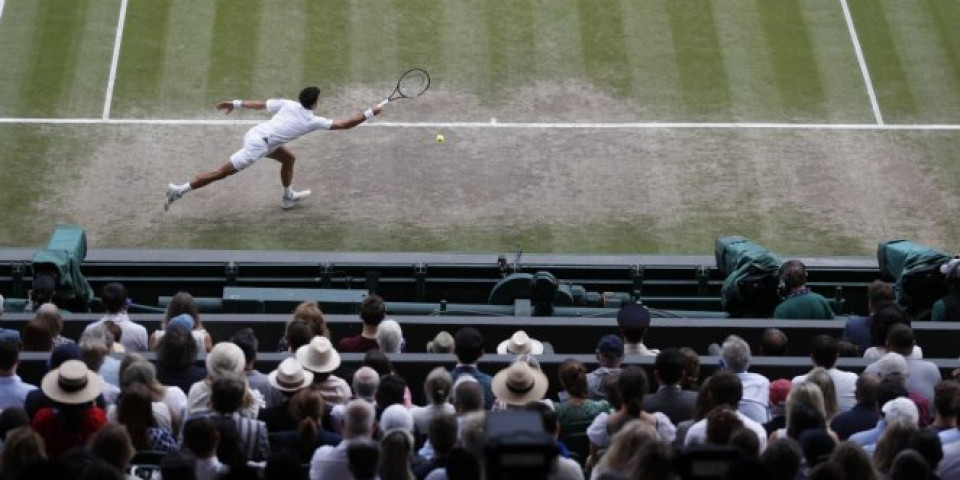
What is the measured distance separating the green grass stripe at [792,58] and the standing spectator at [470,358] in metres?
11.2

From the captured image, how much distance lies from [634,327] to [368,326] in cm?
211

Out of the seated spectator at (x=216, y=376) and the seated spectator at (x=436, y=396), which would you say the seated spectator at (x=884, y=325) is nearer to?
the seated spectator at (x=436, y=396)

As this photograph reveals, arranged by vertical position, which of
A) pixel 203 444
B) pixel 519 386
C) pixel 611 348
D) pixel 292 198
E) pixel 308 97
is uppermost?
pixel 308 97

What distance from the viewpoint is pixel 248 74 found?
2291 centimetres

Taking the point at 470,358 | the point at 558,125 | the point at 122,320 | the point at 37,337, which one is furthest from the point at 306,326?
the point at 558,125

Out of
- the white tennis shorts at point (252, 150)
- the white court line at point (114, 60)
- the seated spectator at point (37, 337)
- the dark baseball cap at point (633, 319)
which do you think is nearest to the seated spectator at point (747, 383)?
the dark baseball cap at point (633, 319)

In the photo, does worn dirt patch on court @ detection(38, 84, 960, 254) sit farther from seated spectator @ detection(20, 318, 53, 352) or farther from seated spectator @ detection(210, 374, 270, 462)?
seated spectator @ detection(210, 374, 270, 462)

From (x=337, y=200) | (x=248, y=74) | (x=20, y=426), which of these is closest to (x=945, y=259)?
A: (x=337, y=200)

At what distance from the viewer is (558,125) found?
877 inches

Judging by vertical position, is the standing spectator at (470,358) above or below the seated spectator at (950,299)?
below

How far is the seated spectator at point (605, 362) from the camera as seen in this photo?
12555 millimetres

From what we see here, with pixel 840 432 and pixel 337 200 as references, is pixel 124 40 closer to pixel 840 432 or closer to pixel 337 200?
pixel 337 200

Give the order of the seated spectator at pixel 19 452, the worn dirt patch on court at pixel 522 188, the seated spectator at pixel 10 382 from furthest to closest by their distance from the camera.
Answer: the worn dirt patch on court at pixel 522 188 < the seated spectator at pixel 10 382 < the seated spectator at pixel 19 452

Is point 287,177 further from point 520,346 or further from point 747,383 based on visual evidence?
point 747,383
